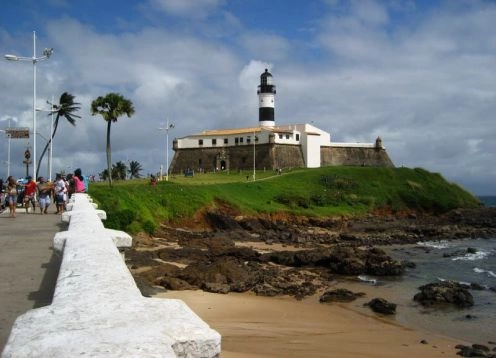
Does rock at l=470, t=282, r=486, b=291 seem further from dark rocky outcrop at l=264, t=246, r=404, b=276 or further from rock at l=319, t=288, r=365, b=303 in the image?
rock at l=319, t=288, r=365, b=303

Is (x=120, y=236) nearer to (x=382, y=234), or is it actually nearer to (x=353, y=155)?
(x=382, y=234)

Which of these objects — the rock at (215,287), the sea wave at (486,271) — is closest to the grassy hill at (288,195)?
the rock at (215,287)

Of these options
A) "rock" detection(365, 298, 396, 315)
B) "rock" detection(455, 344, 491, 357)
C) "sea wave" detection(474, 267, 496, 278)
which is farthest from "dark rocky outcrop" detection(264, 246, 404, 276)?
"rock" detection(455, 344, 491, 357)

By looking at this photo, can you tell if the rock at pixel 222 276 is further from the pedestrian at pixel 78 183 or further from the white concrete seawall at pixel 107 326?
the white concrete seawall at pixel 107 326

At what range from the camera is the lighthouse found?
71.8 m

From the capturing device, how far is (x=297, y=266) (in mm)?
22672

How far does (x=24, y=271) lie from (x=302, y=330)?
637 cm

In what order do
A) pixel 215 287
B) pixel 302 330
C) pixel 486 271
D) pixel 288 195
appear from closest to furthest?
1. pixel 302 330
2. pixel 215 287
3. pixel 486 271
4. pixel 288 195

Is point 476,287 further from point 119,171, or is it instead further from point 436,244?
point 119,171

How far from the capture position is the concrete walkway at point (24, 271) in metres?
5.27

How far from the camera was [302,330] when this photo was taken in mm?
11539

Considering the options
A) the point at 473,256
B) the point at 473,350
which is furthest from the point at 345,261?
the point at 473,350

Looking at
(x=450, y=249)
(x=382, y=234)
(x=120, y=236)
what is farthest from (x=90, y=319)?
(x=382, y=234)

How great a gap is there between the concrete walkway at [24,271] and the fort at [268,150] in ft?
169
